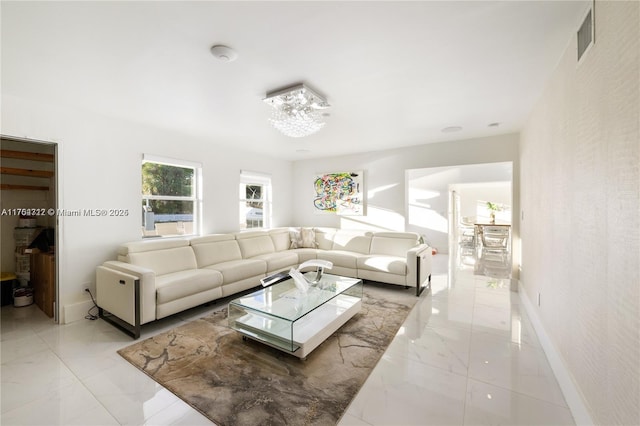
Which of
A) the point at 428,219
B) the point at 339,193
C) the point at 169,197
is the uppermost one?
the point at 339,193

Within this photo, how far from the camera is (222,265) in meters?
3.69

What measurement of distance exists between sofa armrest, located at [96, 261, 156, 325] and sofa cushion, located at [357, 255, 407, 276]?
287 centimetres

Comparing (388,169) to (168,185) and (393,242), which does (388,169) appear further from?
(168,185)

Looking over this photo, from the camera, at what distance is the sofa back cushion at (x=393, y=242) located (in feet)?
14.4

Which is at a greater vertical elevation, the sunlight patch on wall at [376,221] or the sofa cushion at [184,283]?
the sunlight patch on wall at [376,221]

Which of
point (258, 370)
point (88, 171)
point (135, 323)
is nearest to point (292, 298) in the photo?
point (258, 370)

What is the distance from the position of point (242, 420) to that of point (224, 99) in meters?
2.76

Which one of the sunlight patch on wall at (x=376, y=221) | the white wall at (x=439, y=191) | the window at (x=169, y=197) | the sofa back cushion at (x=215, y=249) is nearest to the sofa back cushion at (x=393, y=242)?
the sunlight patch on wall at (x=376, y=221)

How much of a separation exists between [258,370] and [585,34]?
3.16m

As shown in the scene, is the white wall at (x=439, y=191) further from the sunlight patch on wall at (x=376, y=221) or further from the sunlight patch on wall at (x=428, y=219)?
the sunlight patch on wall at (x=376, y=221)

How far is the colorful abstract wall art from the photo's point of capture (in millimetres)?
5469

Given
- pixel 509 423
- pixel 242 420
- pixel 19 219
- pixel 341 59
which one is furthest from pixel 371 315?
pixel 19 219

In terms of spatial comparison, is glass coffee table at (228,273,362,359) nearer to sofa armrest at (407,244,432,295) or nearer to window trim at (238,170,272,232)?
sofa armrest at (407,244,432,295)

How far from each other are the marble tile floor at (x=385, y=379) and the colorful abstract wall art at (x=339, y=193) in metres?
2.93
